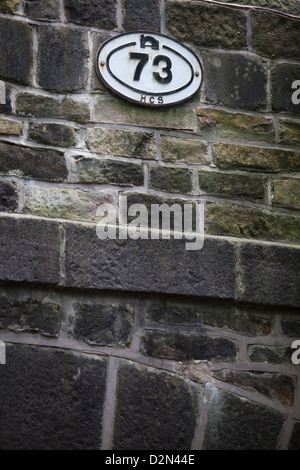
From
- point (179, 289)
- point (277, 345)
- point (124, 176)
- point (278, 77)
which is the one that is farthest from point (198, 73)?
point (277, 345)

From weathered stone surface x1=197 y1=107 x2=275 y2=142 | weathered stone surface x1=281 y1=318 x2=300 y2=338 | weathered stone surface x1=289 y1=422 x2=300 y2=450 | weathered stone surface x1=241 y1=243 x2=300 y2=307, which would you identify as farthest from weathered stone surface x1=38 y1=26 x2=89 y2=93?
weathered stone surface x1=289 y1=422 x2=300 y2=450

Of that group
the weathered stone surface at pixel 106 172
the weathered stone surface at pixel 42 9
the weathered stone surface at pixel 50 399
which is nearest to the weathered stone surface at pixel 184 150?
the weathered stone surface at pixel 106 172

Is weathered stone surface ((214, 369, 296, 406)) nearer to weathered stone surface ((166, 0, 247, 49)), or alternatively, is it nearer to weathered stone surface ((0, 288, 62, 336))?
weathered stone surface ((0, 288, 62, 336))

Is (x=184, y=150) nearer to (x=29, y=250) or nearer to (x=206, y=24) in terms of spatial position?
(x=206, y=24)

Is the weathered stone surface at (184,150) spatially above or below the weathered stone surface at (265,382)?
above

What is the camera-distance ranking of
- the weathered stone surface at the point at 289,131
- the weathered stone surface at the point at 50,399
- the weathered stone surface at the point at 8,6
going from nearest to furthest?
1. the weathered stone surface at the point at 50,399
2. the weathered stone surface at the point at 8,6
3. the weathered stone surface at the point at 289,131

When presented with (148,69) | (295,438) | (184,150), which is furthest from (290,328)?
(148,69)

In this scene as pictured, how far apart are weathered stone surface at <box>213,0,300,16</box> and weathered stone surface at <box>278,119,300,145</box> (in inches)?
24.8

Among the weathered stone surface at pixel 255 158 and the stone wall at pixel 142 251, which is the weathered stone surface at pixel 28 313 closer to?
the stone wall at pixel 142 251

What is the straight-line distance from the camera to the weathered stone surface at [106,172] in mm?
2965

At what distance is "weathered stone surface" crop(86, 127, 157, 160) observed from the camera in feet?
9.92

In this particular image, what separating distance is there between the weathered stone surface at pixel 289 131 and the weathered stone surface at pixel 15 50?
1.23 metres
